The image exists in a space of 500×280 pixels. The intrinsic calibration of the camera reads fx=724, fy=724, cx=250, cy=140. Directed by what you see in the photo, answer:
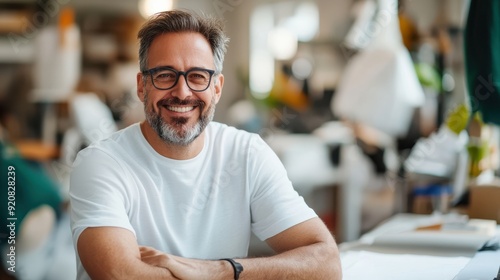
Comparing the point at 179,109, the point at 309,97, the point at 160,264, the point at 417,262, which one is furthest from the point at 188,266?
the point at 309,97

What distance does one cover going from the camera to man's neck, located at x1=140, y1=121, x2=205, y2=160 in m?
1.29

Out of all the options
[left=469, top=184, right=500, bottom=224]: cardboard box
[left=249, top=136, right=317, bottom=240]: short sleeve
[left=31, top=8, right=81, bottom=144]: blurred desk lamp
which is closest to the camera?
[left=249, top=136, right=317, bottom=240]: short sleeve

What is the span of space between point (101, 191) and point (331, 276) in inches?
16.6

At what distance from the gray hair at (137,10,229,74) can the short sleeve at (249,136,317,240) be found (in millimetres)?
217

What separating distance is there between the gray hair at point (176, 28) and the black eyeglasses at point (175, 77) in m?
0.03

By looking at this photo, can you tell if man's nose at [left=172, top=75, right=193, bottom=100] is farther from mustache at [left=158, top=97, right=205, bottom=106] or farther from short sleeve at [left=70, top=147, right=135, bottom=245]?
short sleeve at [left=70, top=147, right=135, bottom=245]

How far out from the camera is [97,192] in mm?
1192

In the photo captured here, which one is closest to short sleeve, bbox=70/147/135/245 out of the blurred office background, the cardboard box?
the blurred office background

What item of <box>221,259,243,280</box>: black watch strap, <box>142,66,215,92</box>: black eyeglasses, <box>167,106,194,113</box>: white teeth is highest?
<box>142,66,215,92</box>: black eyeglasses

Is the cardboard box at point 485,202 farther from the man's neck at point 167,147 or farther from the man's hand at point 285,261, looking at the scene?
the man's neck at point 167,147

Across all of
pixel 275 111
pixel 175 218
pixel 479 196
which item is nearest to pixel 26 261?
pixel 175 218

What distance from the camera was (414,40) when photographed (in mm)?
3822

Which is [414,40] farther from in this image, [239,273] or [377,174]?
[239,273]

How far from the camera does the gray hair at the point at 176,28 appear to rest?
1241 mm
